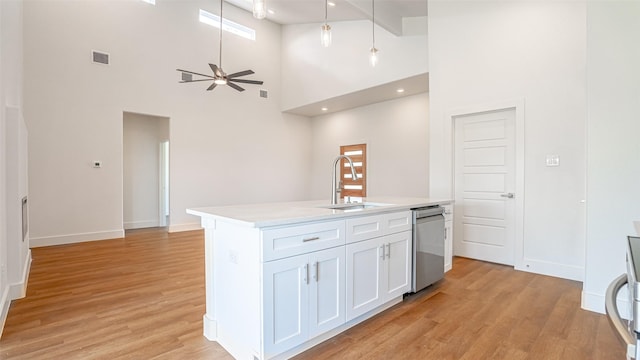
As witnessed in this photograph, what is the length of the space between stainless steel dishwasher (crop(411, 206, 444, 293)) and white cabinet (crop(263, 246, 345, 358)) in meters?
1.01

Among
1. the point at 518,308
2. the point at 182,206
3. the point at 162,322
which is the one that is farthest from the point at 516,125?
the point at 182,206

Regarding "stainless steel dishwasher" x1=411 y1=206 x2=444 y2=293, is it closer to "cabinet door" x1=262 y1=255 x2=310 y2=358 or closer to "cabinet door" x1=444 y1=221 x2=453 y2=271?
"cabinet door" x1=444 y1=221 x2=453 y2=271

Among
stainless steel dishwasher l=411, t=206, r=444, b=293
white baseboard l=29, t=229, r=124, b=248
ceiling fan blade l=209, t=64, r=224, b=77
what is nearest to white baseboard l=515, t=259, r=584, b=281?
stainless steel dishwasher l=411, t=206, r=444, b=293

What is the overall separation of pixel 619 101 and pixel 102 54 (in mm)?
7194

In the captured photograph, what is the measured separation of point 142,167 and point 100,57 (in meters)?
2.41

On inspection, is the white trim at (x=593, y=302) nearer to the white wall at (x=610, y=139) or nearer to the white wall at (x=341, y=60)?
the white wall at (x=610, y=139)

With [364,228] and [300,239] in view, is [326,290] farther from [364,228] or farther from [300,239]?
[364,228]

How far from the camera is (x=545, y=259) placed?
12.1 feet

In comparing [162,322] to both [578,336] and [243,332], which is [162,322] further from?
[578,336]

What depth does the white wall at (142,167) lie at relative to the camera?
685cm

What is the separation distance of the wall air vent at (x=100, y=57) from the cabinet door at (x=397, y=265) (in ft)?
19.6

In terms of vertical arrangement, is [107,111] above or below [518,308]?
above

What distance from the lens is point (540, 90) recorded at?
12.0 ft

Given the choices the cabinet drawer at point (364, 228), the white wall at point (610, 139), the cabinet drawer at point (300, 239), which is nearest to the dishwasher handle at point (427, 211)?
the cabinet drawer at point (364, 228)
